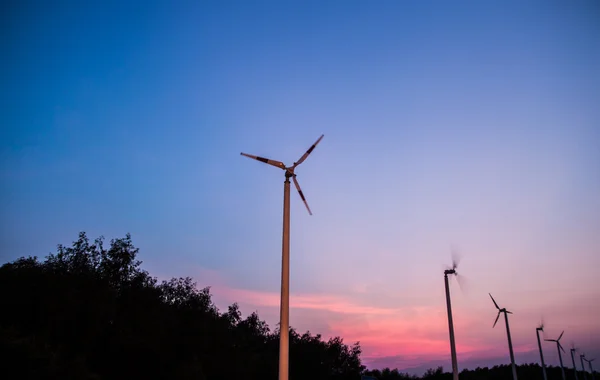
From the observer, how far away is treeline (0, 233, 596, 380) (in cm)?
3925

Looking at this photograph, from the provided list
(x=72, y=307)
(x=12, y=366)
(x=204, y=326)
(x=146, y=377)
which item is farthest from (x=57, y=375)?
(x=204, y=326)

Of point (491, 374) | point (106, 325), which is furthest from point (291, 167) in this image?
point (491, 374)

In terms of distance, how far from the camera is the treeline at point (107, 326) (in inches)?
1545

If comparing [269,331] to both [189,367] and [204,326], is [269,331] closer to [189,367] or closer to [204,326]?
[204,326]

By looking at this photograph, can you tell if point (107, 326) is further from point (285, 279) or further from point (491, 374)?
point (491, 374)

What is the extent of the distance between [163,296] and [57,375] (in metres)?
31.4

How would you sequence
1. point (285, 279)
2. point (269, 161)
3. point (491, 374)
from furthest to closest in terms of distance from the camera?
point (491, 374) → point (269, 161) → point (285, 279)

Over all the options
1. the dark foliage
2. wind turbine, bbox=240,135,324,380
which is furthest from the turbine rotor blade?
the dark foliage

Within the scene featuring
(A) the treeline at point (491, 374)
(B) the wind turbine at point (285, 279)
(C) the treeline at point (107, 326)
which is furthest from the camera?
(A) the treeline at point (491, 374)

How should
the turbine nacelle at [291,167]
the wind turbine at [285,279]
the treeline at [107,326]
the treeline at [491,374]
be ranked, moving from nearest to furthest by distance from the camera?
the wind turbine at [285,279], the turbine nacelle at [291,167], the treeline at [107,326], the treeline at [491,374]

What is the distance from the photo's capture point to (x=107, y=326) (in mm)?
50531

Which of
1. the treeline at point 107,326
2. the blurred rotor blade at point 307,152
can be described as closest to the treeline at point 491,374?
the treeline at point 107,326

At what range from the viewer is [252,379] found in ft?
232

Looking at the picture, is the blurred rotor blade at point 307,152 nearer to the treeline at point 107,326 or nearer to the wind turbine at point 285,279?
the wind turbine at point 285,279
